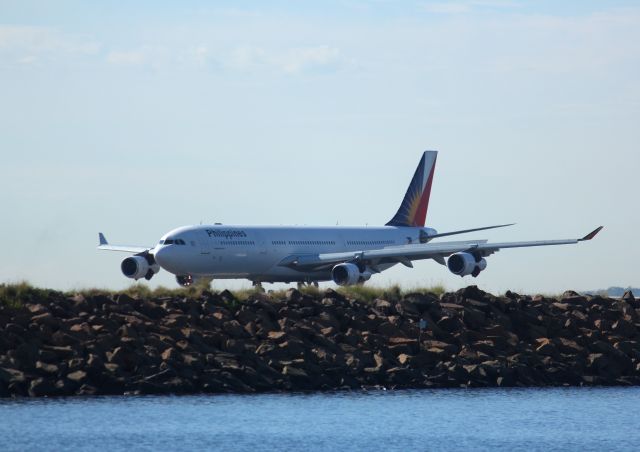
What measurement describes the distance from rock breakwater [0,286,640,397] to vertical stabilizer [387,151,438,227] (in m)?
34.5

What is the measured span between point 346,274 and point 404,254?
3.54 metres

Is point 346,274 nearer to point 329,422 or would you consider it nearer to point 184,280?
point 184,280

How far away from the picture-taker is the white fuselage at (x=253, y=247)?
225 feet

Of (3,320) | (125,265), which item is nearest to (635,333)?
(3,320)

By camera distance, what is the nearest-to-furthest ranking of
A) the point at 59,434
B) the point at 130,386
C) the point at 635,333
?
the point at 59,434 → the point at 130,386 → the point at 635,333

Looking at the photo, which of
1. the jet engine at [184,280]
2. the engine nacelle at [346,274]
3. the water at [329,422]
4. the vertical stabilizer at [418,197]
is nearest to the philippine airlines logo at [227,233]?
the jet engine at [184,280]

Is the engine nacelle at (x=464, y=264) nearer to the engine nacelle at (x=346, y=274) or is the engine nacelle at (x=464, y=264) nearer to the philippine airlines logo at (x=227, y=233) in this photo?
the engine nacelle at (x=346, y=274)

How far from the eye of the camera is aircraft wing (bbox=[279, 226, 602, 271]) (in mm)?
72125

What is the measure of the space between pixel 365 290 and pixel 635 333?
10969 mm

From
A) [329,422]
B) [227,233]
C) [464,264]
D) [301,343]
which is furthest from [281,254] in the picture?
[329,422]

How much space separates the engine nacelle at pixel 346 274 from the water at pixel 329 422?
1035 inches

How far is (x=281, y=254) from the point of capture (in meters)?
74.7

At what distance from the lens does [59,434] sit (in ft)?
116

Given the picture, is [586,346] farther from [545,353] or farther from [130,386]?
[130,386]
